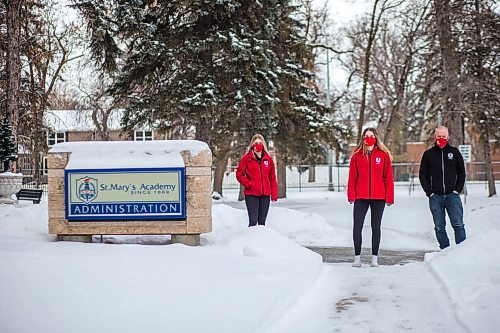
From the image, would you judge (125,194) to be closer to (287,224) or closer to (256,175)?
(256,175)

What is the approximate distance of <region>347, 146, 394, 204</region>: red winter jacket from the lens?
30.2 feet

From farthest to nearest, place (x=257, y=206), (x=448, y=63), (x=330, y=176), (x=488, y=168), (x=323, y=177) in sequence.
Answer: (x=323, y=177), (x=330, y=176), (x=488, y=168), (x=448, y=63), (x=257, y=206)

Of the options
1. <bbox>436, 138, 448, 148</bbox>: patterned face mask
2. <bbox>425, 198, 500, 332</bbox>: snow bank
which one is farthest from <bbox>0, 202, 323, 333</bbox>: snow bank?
<bbox>436, 138, 448, 148</bbox>: patterned face mask

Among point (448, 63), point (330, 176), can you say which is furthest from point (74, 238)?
point (330, 176)

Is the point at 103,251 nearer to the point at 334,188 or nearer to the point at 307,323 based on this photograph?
the point at 307,323

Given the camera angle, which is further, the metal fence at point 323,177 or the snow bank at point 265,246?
the metal fence at point 323,177

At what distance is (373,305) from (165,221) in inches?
174

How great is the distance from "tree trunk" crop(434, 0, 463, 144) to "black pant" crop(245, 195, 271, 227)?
14186 millimetres

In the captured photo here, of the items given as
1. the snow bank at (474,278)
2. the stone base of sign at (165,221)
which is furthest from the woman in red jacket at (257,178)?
the snow bank at (474,278)

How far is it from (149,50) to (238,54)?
8.37 feet

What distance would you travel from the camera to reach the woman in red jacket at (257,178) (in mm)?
11047

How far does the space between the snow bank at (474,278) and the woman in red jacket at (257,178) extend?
2954mm

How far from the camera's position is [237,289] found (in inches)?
267

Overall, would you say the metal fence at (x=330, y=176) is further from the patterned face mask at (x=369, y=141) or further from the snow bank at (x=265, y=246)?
the patterned face mask at (x=369, y=141)
